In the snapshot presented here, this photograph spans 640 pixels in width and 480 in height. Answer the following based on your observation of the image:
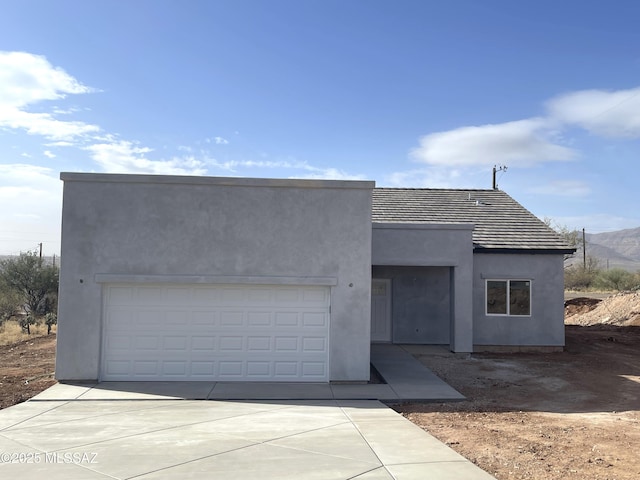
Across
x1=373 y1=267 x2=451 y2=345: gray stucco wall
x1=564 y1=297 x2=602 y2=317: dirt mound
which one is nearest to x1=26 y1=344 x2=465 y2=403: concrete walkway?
x1=373 y1=267 x2=451 y2=345: gray stucco wall

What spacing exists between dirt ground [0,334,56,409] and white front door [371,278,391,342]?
10041mm

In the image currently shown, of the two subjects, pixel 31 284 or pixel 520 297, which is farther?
pixel 31 284

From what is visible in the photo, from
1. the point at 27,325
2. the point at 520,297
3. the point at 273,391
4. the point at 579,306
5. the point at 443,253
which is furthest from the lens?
the point at 579,306

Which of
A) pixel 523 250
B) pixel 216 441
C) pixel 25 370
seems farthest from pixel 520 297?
pixel 25 370

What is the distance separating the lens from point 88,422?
→ 9.05 m

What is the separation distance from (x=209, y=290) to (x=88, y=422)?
14.5ft

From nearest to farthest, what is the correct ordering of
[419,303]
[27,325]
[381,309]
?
[419,303]
[381,309]
[27,325]

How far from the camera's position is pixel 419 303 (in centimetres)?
1897

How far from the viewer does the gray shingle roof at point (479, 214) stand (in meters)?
18.0

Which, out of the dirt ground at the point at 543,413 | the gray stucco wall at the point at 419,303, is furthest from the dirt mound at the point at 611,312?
the gray stucco wall at the point at 419,303

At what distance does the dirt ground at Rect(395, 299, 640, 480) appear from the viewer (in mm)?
7180

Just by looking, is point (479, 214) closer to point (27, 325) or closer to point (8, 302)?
point (27, 325)

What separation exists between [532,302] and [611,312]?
1520 centimetres

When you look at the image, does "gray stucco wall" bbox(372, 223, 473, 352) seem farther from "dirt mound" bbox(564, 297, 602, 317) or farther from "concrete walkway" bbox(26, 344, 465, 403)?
"dirt mound" bbox(564, 297, 602, 317)
